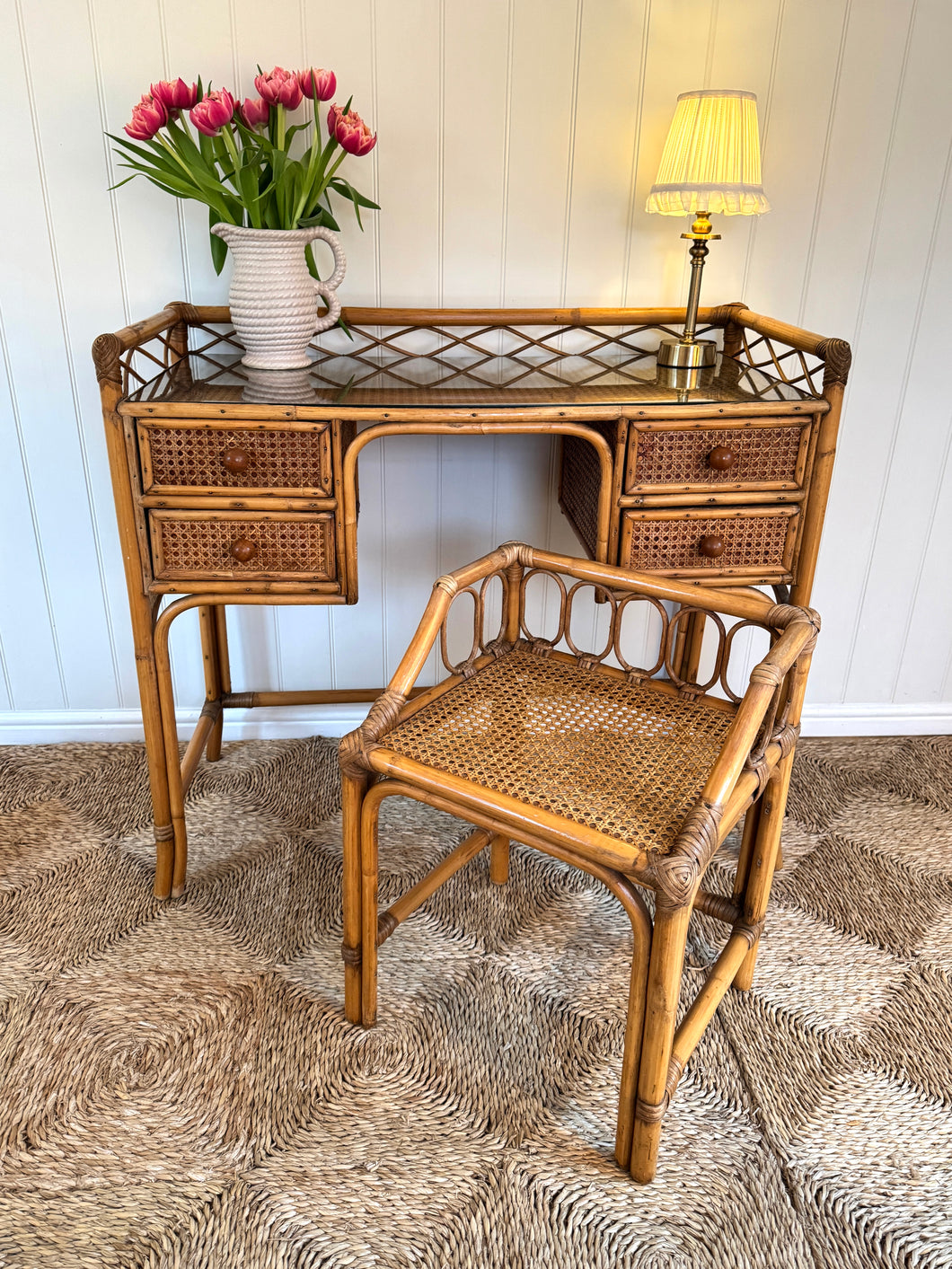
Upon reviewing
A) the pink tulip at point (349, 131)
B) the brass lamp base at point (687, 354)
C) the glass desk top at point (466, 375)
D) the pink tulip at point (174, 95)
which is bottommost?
the glass desk top at point (466, 375)

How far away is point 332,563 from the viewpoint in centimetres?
142

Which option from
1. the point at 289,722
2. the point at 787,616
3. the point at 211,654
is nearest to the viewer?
the point at 787,616

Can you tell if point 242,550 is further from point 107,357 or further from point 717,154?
point 717,154

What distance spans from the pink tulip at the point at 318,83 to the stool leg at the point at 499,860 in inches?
45.3

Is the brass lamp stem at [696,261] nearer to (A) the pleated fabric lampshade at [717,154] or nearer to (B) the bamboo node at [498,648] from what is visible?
(A) the pleated fabric lampshade at [717,154]

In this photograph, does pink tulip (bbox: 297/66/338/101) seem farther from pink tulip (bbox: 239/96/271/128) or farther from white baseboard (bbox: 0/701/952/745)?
white baseboard (bbox: 0/701/952/745)

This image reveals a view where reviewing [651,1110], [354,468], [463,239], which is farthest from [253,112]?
[651,1110]

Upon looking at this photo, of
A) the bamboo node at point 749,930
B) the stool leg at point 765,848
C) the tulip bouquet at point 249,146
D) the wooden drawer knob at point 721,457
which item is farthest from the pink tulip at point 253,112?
the bamboo node at point 749,930

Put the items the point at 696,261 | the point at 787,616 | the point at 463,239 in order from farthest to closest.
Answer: the point at 463,239, the point at 696,261, the point at 787,616

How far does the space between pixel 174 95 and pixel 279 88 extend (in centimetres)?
15

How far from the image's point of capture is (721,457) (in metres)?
1.38

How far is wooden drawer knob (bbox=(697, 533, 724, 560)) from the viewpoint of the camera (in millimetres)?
1433

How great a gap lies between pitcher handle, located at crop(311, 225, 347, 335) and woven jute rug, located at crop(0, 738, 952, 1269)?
88 cm

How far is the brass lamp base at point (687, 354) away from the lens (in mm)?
1588
